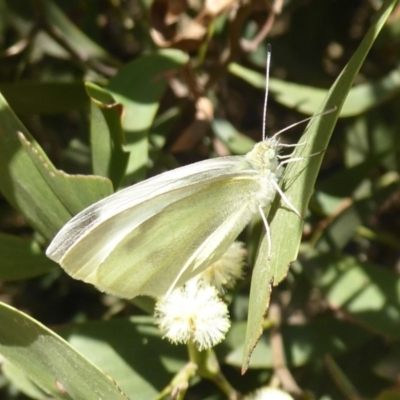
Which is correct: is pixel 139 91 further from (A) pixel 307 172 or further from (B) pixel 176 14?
(A) pixel 307 172

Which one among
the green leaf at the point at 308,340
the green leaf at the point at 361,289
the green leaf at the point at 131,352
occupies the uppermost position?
the green leaf at the point at 131,352

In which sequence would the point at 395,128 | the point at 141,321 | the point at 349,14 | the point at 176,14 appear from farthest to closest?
1. the point at 349,14
2. the point at 395,128
3. the point at 176,14
4. the point at 141,321

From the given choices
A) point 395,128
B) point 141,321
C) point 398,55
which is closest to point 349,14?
Result: point 398,55

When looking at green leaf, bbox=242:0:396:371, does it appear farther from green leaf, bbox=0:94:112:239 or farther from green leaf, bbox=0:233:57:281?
green leaf, bbox=0:233:57:281

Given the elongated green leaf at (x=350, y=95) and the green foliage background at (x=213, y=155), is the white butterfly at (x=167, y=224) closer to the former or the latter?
the green foliage background at (x=213, y=155)

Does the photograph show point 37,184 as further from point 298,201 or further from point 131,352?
point 298,201

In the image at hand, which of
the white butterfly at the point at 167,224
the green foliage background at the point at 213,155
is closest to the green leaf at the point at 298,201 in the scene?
the green foliage background at the point at 213,155
